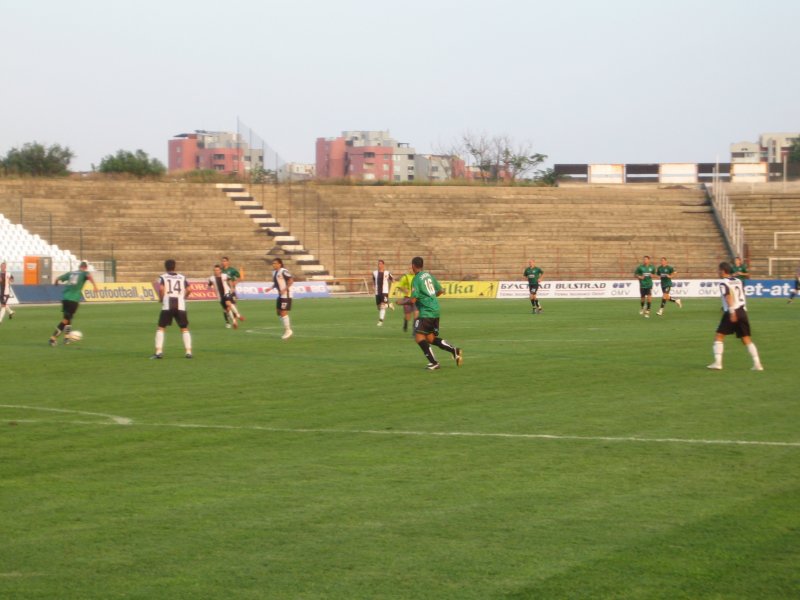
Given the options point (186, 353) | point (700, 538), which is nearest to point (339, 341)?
point (186, 353)

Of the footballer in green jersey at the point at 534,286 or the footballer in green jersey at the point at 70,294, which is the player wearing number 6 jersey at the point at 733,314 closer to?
the footballer in green jersey at the point at 70,294

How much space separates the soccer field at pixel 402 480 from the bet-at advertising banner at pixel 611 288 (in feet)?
127

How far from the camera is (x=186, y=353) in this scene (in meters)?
23.5

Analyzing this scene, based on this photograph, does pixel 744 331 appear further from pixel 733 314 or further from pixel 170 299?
pixel 170 299

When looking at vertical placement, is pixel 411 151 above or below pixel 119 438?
above

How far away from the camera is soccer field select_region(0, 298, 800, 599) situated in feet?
22.8

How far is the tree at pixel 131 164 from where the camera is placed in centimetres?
8988

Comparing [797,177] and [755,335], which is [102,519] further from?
[797,177]

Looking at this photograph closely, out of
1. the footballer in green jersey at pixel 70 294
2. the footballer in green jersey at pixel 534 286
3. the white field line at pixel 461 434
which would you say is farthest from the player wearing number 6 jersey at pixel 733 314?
the footballer in green jersey at pixel 534 286

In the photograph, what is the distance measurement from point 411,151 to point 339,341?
139m

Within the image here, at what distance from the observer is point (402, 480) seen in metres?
9.84

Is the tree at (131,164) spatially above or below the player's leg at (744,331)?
above

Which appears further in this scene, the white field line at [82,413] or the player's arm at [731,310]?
the player's arm at [731,310]

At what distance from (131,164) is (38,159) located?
9.91m
